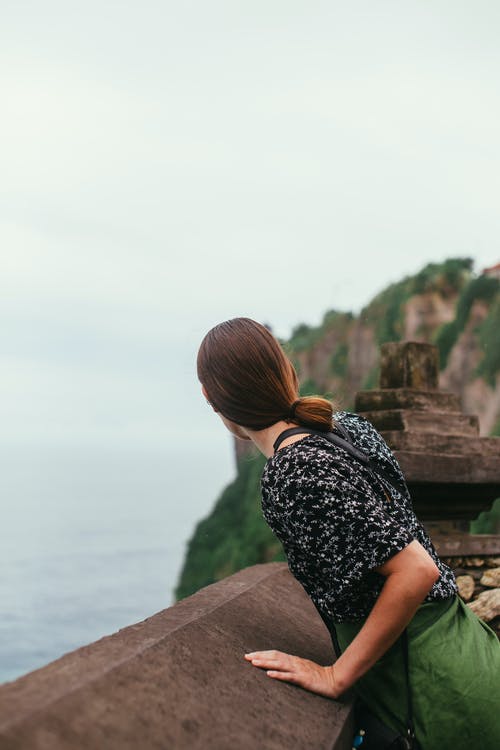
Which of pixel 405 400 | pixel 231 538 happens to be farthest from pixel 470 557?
pixel 231 538

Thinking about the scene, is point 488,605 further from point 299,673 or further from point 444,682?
point 299,673

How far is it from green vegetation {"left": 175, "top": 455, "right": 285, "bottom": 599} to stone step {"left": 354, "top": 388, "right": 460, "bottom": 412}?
22608mm

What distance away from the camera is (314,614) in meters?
3.05

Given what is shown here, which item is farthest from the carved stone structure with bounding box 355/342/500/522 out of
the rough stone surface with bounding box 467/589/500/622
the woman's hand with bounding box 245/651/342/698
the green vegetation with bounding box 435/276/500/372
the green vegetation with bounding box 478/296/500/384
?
the green vegetation with bounding box 435/276/500/372

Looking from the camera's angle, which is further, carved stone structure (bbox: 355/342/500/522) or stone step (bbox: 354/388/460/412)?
stone step (bbox: 354/388/460/412)

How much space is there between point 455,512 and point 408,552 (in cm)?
191

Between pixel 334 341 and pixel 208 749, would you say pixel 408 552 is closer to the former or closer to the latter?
pixel 208 749

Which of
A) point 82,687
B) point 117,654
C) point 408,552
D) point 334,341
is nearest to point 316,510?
point 408,552

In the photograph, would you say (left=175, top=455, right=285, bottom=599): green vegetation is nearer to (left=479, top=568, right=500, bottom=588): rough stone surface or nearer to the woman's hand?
(left=479, top=568, right=500, bottom=588): rough stone surface

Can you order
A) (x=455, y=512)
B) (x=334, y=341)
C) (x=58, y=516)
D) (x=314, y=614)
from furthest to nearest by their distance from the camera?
(x=58, y=516) → (x=334, y=341) → (x=455, y=512) → (x=314, y=614)

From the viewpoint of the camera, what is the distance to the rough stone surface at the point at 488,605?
11.8 ft

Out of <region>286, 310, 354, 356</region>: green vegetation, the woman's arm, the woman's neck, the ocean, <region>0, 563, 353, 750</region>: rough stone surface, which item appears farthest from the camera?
the ocean

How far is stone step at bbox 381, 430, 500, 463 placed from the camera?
3754 millimetres

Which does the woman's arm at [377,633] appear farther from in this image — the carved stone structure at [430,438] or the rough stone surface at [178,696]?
the carved stone structure at [430,438]
